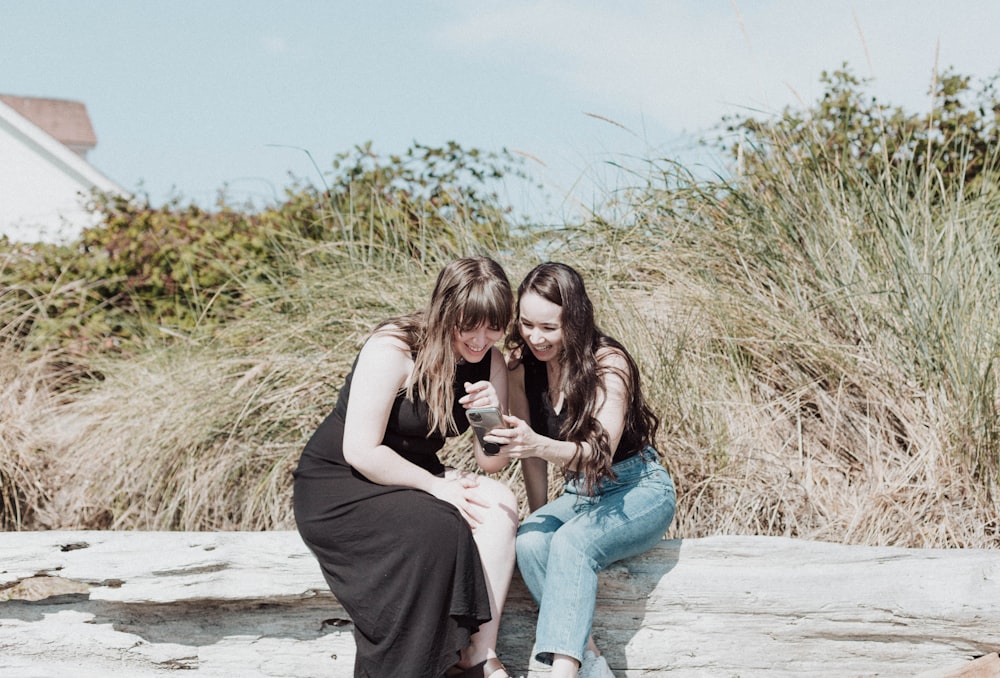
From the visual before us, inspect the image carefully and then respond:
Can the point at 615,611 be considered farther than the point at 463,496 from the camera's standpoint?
Yes

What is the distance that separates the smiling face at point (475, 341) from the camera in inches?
110

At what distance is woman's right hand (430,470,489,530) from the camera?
112 inches

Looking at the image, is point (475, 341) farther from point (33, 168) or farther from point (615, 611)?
point (33, 168)

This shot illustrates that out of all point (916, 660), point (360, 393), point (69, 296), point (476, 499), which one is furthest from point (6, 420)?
point (916, 660)

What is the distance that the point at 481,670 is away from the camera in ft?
9.11

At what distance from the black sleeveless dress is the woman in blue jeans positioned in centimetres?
20

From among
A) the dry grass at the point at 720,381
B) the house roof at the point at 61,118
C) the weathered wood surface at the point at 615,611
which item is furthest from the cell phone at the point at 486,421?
the house roof at the point at 61,118

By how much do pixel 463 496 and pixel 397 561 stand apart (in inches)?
11.1

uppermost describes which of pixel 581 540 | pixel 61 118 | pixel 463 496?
pixel 61 118

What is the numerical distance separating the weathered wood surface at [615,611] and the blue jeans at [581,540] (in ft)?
0.68

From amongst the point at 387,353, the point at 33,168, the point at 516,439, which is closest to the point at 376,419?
the point at 387,353

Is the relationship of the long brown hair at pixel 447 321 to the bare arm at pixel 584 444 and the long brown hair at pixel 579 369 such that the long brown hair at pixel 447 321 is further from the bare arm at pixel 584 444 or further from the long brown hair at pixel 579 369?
the bare arm at pixel 584 444

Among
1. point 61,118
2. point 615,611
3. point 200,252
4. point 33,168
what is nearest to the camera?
point 615,611

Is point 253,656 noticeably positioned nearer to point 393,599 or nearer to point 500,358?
point 393,599
